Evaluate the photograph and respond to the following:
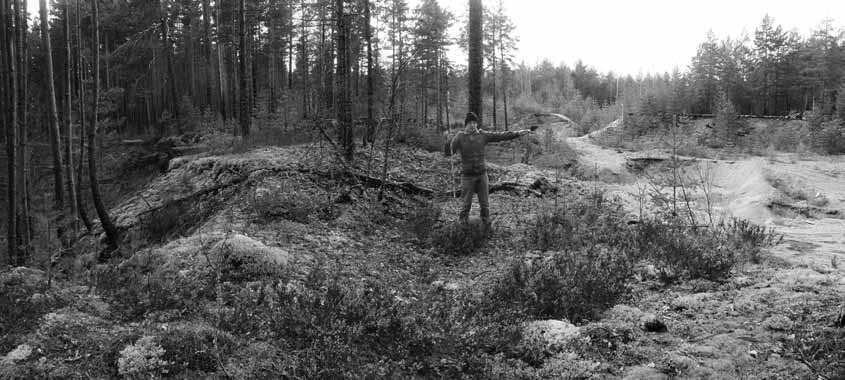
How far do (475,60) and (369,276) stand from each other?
6.73 meters

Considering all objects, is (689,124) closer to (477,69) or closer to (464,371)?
(477,69)

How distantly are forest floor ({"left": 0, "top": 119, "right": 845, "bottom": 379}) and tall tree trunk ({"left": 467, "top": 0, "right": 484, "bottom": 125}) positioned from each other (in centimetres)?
215

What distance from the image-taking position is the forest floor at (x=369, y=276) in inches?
135

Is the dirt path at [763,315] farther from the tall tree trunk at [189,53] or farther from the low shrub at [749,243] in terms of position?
the tall tree trunk at [189,53]

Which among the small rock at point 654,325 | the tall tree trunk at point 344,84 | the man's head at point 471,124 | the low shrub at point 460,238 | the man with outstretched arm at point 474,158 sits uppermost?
the tall tree trunk at point 344,84

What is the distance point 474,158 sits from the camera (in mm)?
8406

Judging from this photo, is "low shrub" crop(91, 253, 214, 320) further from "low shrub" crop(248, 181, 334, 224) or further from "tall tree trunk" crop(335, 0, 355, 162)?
"tall tree trunk" crop(335, 0, 355, 162)

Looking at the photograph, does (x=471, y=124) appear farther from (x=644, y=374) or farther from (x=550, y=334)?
(x=644, y=374)

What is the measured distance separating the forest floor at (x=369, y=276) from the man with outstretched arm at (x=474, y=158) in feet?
2.14

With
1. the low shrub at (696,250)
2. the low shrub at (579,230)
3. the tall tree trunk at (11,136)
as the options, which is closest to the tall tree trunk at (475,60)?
the low shrub at (579,230)

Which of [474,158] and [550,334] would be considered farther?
[474,158]

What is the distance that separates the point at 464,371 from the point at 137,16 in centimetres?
3730

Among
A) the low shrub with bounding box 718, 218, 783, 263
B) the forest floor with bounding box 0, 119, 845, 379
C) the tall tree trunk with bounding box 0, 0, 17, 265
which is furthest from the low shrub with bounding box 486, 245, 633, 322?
the tall tree trunk with bounding box 0, 0, 17, 265

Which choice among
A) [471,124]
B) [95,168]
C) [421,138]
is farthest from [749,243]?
[95,168]
